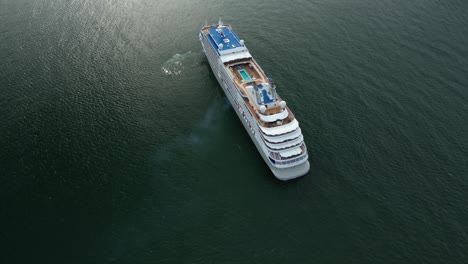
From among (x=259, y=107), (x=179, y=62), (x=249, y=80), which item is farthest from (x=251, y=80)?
(x=179, y=62)

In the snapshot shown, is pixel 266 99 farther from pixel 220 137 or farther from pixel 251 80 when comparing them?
pixel 220 137

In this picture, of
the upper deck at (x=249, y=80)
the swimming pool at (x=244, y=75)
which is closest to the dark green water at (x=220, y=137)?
the upper deck at (x=249, y=80)

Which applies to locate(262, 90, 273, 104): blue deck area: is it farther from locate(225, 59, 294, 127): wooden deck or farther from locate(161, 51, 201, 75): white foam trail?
locate(161, 51, 201, 75): white foam trail

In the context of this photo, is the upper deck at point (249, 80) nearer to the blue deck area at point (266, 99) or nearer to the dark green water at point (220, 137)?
the blue deck area at point (266, 99)

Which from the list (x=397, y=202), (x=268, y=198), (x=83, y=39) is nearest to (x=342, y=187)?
(x=397, y=202)

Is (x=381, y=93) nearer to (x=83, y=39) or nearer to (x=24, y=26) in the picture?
(x=83, y=39)

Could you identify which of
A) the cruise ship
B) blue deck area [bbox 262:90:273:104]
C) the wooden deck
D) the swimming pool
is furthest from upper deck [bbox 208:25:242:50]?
blue deck area [bbox 262:90:273:104]
